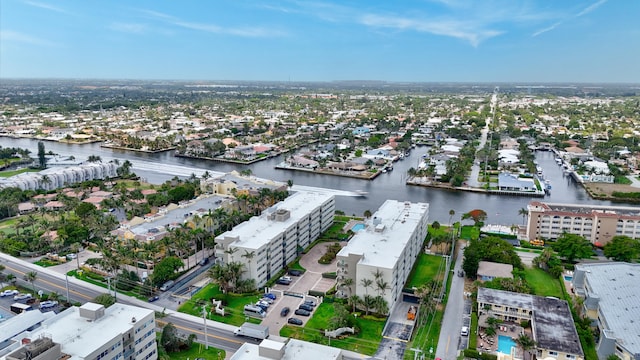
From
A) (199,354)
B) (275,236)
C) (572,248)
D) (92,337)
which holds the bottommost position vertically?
(199,354)

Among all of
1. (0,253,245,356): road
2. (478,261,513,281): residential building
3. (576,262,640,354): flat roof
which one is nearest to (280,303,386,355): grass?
(0,253,245,356): road

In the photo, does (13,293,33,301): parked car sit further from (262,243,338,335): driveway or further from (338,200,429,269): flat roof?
(338,200,429,269): flat roof

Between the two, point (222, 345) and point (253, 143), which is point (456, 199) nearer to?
point (222, 345)

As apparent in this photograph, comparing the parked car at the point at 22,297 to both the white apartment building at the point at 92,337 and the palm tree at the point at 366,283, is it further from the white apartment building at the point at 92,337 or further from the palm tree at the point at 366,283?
the palm tree at the point at 366,283

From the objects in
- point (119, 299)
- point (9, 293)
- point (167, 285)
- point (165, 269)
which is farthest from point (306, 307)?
point (9, 293)

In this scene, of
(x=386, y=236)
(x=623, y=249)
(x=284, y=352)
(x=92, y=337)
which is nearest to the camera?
(x=284, y=352)

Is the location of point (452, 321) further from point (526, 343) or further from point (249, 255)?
point (249, 255)
